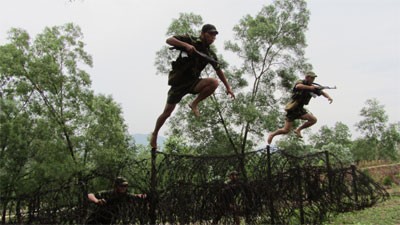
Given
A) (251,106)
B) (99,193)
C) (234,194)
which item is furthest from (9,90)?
(234,194)

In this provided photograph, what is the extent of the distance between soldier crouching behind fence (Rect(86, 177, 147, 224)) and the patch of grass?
3532mm

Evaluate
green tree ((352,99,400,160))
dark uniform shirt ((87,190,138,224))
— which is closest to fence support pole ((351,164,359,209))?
dark uniform shirt ((87,190,138,224))

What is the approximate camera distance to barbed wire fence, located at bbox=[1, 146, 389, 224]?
4859mm

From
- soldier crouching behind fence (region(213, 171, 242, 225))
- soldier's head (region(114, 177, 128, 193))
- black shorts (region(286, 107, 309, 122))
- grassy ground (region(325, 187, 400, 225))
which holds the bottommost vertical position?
grassy ground (region(325, 187, 400, 225))

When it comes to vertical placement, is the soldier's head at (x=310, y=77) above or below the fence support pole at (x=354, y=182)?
above

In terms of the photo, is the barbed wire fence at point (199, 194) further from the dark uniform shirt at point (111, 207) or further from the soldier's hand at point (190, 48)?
the soldier's hand at point (190, 48)

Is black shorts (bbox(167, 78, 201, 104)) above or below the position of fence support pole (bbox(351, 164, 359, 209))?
above

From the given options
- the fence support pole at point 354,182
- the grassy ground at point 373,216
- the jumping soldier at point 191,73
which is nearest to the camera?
the jumping soldier at point 191,73

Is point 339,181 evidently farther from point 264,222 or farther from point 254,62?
point 254,62

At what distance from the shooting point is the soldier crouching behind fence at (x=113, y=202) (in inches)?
189

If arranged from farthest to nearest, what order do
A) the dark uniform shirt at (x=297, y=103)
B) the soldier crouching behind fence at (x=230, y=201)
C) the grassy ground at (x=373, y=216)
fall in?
the dark uniform shirt at (x=297, y=103) < the grassy ground at (x=373, y=216) < the soldier crouching behind fence at (x=230, y=201)

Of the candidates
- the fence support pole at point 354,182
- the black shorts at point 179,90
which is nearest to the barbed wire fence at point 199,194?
the black shorts at point 179,90

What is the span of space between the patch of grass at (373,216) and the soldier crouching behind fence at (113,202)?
353cm

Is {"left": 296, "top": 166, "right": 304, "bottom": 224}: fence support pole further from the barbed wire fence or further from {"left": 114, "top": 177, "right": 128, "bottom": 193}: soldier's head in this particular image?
{"left": 114, "top": 177, "right": 128, "bottom": 193}: soldier's head
